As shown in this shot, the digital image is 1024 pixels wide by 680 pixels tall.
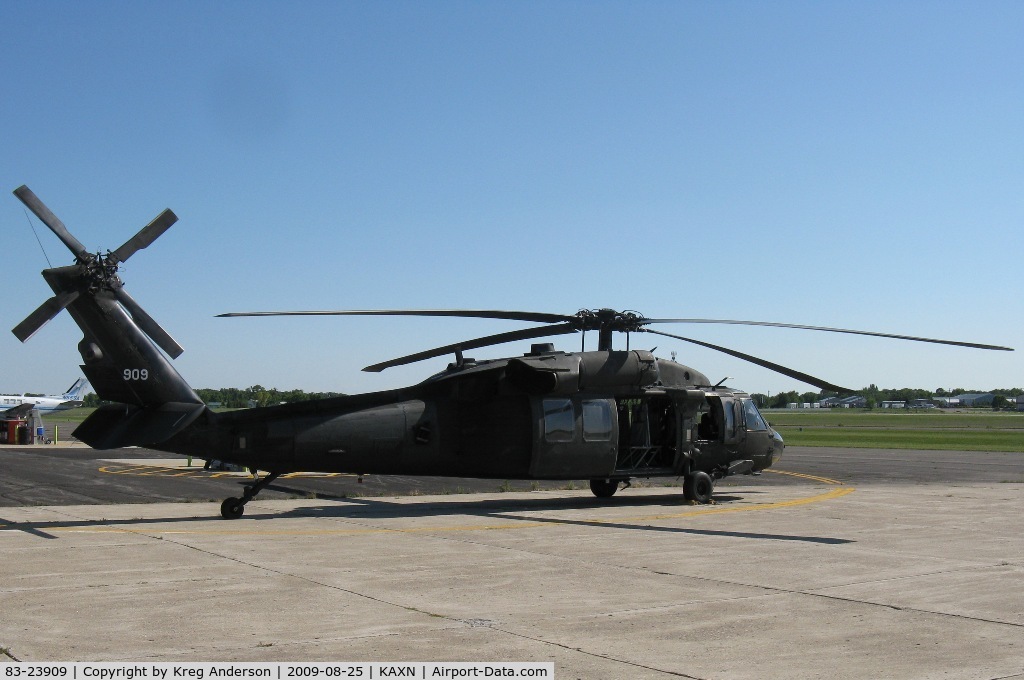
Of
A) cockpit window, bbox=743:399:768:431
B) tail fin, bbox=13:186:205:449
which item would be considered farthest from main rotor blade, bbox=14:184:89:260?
cockpit window, bbox=743:399:768:431

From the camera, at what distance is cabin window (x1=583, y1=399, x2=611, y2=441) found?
1989 cm

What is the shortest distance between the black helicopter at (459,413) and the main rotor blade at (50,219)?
2 cm

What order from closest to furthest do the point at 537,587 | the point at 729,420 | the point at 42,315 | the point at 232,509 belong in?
the point at 537,587, the point at 42,315, the point at 232,509, the point at 729,420

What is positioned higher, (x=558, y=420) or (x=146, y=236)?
(x=146, y=236)

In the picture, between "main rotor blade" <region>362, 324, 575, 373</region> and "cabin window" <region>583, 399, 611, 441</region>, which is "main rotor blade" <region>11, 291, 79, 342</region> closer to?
"main rotor blade" <region>362, 324, 575, 373</region>

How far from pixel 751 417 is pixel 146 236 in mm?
14258

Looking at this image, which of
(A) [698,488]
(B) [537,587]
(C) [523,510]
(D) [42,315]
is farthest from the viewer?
(A) [698,488]

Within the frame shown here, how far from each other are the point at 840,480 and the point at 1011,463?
1287cm

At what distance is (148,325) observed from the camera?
16.0 m

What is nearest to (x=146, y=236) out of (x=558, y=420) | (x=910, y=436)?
(x=558, y=420)

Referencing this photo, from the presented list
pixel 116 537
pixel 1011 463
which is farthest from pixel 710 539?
pixel 1011 463

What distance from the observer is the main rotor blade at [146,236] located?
52.3ft

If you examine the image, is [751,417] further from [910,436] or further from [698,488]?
[910,436]

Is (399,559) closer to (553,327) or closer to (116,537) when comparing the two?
(116,537)
